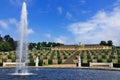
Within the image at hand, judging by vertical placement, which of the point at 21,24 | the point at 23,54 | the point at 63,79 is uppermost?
the point at 21,24

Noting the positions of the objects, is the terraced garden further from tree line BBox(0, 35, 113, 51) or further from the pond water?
tree line BBox(0, 35, 113, 51)

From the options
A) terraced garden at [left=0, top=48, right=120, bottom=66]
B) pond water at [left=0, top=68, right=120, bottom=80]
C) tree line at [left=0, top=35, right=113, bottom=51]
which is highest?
tree line at [left=0, top=35, right=113, bottom=51]

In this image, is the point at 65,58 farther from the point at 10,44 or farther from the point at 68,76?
the point at 10,44

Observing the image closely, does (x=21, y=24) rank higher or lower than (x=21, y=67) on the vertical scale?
higher

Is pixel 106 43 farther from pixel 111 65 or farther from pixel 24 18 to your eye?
pixel 24 18

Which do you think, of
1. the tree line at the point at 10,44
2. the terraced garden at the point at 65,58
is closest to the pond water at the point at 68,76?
the terraced garden at the point at 65,58

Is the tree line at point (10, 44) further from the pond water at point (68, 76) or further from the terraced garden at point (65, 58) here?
the pond water at point (68, 76)

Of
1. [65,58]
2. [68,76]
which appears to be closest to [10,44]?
[65,58]

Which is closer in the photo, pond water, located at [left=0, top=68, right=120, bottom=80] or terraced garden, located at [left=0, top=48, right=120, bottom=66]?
pond water, located at [left=0, top=68, right=120, bottom=80]

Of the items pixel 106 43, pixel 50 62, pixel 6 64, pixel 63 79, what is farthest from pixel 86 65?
pixel 106 43

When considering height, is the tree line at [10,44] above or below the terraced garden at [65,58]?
above

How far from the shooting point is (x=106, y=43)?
141875 mm

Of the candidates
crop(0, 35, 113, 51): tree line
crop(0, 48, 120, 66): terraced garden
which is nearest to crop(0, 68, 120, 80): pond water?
crop(0, 48, 120, 66): terraced garden

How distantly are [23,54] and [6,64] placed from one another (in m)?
12.7
